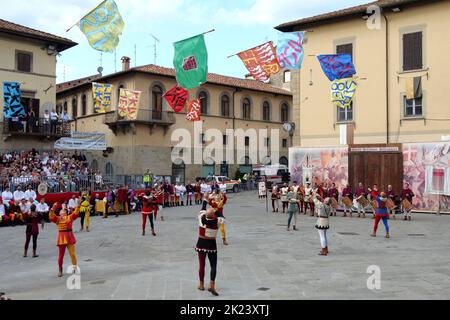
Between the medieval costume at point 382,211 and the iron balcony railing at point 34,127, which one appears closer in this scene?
the medieval costume at point 382,211

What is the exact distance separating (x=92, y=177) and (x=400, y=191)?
56.8 ft

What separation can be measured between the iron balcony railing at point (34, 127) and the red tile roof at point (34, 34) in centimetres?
573

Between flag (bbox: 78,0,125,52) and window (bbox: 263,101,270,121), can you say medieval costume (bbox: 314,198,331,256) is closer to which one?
flag (bbox: 78,0,125,52)

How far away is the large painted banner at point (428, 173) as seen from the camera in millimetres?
24469

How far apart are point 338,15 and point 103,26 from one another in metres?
17.2

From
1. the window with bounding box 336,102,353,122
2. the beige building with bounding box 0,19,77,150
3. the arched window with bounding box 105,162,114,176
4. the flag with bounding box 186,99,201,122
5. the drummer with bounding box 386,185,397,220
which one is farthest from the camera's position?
the arched window with bounding box 105,162,114,176

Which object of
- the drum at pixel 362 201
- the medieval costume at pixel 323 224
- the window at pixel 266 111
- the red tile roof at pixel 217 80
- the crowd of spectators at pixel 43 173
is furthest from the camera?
the window at pixel 266 111

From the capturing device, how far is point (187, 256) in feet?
45.3

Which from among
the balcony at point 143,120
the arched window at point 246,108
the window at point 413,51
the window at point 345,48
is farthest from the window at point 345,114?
the arched window at point 246,108

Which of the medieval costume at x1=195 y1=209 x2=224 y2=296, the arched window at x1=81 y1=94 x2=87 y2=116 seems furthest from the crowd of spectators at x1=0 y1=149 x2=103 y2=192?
the medieval costume at x1=195 y1=209 x2=224 y2=296

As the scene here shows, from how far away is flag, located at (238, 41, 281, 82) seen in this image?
21.0 metres

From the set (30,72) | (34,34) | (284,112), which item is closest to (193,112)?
(30,72)

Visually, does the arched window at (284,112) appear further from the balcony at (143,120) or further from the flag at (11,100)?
the flag at (11,100)

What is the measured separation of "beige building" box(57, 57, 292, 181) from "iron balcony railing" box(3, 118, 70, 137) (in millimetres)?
5255
